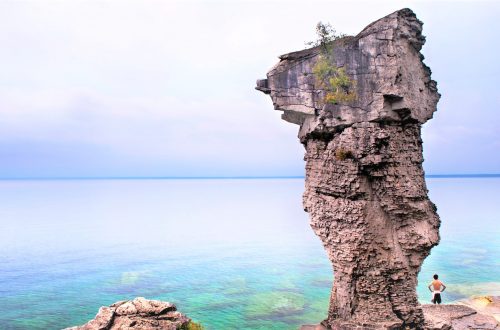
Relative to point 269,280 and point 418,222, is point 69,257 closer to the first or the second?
point 269,280

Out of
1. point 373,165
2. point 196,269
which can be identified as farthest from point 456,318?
point 196,269

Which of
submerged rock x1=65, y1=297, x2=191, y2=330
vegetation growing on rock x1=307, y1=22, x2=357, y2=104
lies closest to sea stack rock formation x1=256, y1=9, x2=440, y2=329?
vegetation growing on rock x1=307, y1=22, x2=357, y2=104

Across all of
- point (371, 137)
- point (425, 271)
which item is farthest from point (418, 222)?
point (425, 271)

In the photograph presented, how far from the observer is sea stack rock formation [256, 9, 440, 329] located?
47.8 ft

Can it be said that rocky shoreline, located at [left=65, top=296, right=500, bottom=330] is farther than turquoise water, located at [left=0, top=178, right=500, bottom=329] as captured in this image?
No

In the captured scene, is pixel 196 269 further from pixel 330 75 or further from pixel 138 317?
pixel 330 75

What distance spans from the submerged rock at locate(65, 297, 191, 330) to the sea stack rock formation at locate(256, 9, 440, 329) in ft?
22.2

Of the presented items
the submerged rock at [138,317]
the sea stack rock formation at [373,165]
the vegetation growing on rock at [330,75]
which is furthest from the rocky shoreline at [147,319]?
the vegetation growing on rock at [330,75]

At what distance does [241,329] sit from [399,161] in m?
15.2

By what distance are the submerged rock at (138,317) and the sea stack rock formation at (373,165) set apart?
22.2 feet

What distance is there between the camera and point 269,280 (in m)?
36.5

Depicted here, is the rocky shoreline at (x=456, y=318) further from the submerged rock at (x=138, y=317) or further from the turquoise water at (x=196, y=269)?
the turquoise water at (x=196, y=269)

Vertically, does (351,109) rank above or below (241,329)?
above

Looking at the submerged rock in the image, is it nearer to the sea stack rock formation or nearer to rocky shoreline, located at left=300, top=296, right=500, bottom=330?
rocky shoreline, located at left=300, top=296, right=500, bottom=330
